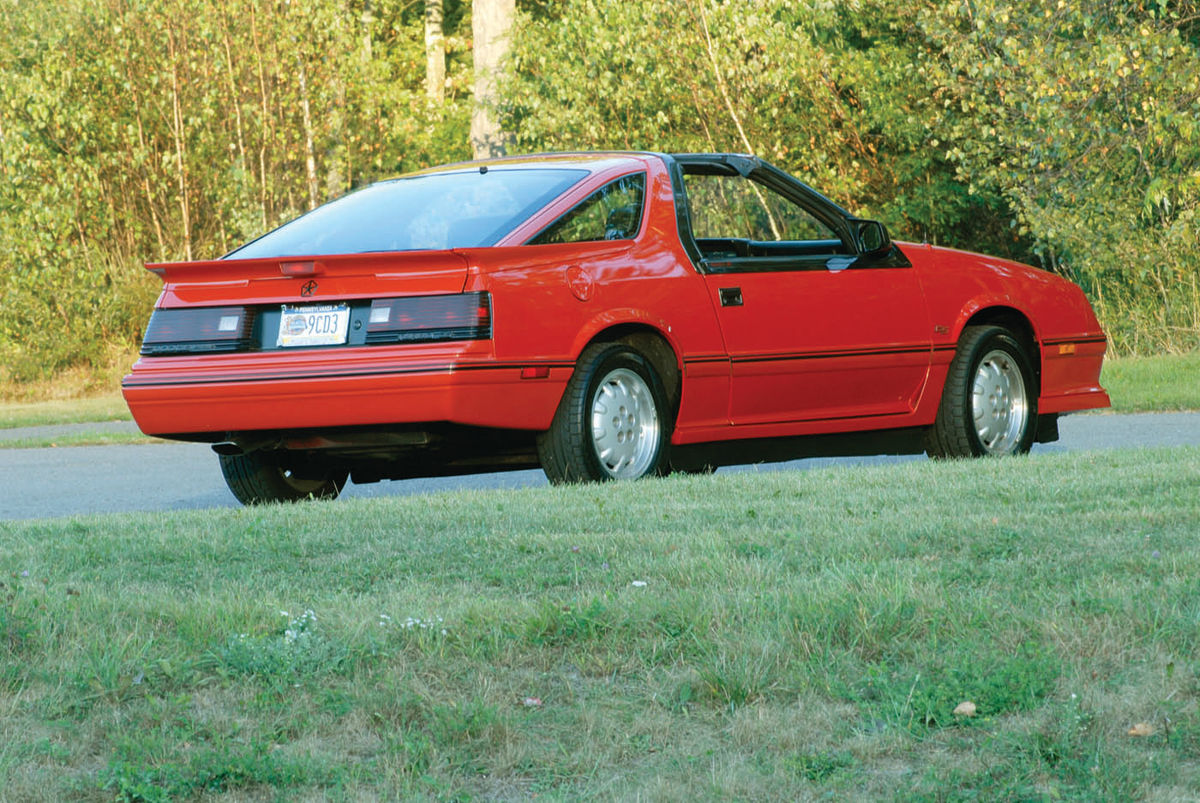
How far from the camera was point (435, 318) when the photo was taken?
6.94 metres

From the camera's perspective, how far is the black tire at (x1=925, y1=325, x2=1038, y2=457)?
29.0ft

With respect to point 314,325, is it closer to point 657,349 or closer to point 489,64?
point 657,349

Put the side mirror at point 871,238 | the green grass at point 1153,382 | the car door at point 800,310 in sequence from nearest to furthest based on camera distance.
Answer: the car door at point 800,310 → the side mirror at point 871,238 → the green grass at point 1153,382

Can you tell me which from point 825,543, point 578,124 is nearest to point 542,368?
point 825,543

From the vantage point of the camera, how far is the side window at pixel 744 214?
8.58m

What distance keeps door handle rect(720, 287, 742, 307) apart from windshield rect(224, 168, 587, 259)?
0.85 m

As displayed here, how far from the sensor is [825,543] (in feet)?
17.3

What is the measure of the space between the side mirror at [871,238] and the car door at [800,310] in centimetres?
6

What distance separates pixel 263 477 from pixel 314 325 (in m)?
1.26

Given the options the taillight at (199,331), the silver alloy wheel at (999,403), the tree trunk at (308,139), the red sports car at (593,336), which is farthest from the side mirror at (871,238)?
the tree trunk at (308,139)

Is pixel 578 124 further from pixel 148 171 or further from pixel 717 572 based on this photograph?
pixel 717 572

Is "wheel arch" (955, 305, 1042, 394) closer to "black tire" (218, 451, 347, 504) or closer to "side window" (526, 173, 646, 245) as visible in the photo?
"side window" (526, 173, 646, 245)

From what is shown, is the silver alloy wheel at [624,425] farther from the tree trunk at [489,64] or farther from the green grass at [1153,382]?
the tree trunk at [489,64]

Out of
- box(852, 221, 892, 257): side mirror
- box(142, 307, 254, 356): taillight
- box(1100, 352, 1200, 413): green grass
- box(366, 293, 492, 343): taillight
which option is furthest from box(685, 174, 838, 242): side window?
box(1100, 352, 1200, 413): green grass
